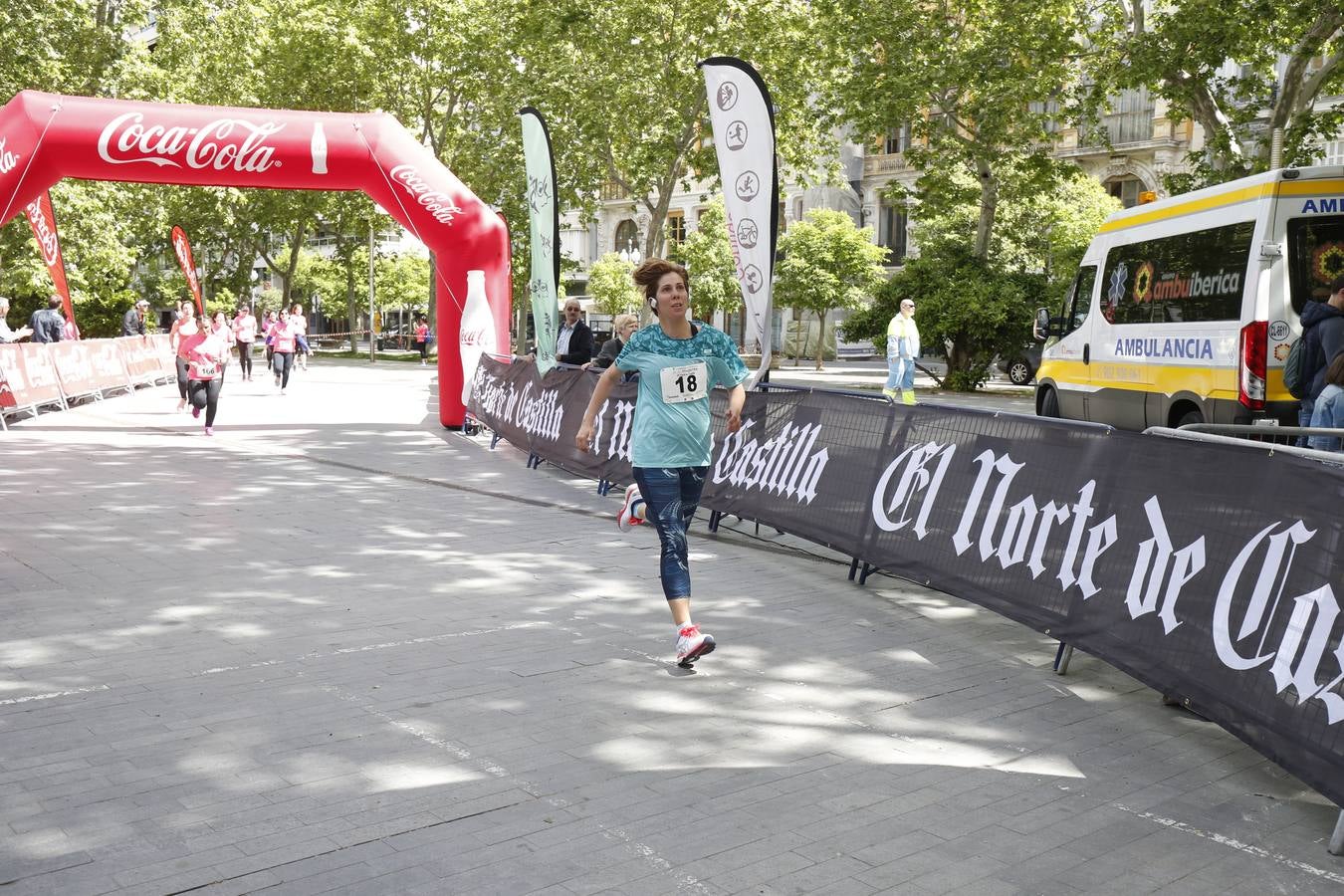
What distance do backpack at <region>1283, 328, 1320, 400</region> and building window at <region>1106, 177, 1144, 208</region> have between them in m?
39.7

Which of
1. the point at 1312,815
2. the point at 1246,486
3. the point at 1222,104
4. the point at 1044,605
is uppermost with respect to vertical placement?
the point at 1222,104

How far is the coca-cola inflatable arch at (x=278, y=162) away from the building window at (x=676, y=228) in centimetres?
4871

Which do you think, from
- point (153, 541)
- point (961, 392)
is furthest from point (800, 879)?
point (961, 392)

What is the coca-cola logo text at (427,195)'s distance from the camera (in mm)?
16781

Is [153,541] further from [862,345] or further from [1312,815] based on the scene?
[862,345]

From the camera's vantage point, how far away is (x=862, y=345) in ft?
186

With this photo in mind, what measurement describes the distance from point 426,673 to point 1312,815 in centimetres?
368

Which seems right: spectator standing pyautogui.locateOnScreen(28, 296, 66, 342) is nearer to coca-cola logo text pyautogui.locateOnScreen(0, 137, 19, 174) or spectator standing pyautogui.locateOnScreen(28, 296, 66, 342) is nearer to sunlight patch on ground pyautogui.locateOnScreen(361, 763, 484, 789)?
coca-cola logo text pyautogui.locateOnScreen(0, 137, 19, 174)

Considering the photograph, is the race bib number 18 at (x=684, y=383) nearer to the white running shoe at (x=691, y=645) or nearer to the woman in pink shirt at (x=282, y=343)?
the white running shoe at (x=691, y=645)

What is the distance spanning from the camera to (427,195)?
55.7 ft

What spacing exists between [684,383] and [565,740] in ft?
6.24

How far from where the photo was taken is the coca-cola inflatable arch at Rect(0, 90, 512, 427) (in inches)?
598

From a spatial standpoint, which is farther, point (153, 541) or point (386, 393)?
point (386, 393)

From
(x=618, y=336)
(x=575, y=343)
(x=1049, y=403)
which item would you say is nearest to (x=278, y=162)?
(x=575, y=343)
